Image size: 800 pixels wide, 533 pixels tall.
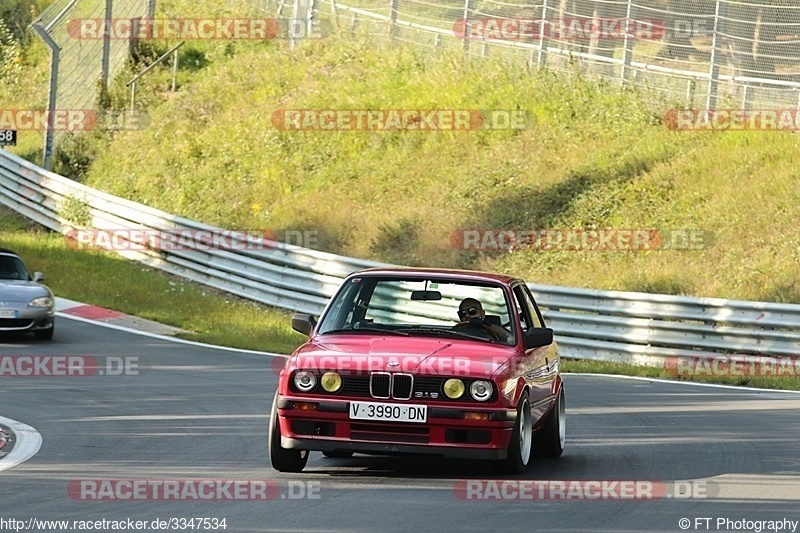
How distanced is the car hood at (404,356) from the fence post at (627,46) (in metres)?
21.6

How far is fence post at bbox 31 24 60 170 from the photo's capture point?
3167cm

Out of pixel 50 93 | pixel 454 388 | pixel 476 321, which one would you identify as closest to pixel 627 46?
pixel 50 93

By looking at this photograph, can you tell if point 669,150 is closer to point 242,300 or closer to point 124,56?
point 242,300

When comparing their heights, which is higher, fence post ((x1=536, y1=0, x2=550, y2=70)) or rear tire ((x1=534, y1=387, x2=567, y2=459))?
fence post ((x1=536, y1=0, x2=550, y2=70))

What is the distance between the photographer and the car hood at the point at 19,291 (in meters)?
19.1

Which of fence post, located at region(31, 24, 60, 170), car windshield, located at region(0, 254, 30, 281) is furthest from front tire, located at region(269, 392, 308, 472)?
fence post, located at region(31, 24, 60, 170)

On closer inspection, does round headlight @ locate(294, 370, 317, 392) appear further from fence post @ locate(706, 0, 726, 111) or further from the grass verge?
fence post @ locate(706, 0, 726, 111)

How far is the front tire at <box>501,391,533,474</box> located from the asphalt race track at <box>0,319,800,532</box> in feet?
0.36

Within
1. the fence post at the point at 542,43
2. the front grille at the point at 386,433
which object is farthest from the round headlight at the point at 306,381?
the fence post at the point at 542,43

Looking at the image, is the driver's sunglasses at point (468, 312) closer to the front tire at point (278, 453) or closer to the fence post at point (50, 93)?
the front tire at point (278, 453)

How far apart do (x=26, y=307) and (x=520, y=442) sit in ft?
37.9

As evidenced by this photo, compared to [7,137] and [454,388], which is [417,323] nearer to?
[454,388]

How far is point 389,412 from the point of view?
895 cm

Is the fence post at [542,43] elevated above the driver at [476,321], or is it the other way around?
the fence post at [542,43]
